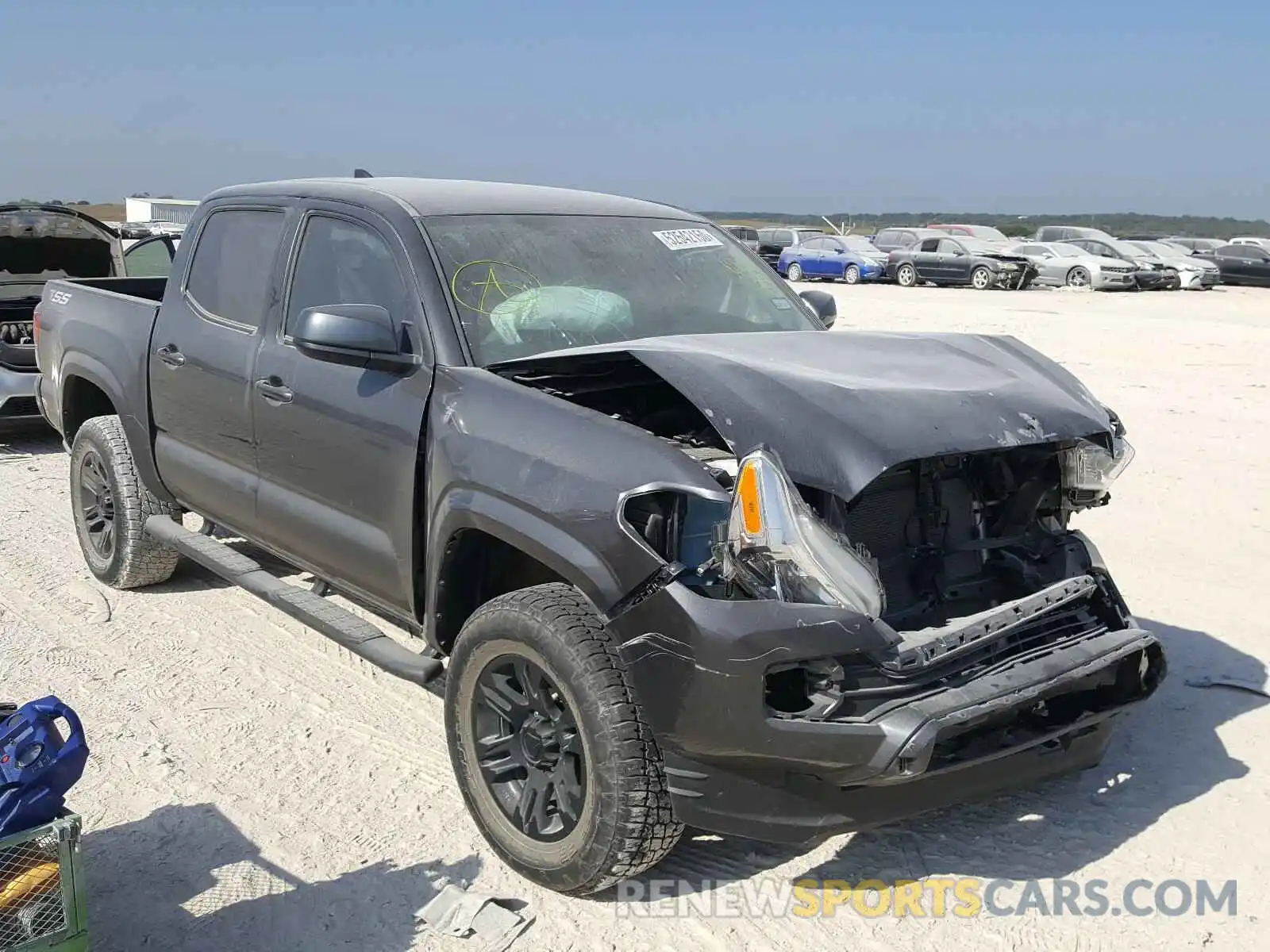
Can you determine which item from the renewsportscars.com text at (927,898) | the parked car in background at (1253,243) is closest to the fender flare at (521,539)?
the renewsportscars.com text at (927,898)

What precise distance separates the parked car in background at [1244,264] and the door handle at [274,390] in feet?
110

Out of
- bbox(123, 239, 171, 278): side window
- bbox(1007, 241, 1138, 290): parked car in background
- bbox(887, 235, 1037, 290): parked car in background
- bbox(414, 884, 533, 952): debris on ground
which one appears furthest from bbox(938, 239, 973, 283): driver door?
bbox(414, 884, 533, 952): debris on ground

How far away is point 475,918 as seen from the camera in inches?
126

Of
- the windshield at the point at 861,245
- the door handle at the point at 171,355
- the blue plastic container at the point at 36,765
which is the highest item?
the door handle at the point at 171,355

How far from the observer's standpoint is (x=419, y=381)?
379 centimetres

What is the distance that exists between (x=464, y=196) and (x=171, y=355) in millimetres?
1638

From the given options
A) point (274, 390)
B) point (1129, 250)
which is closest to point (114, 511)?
point (274, 390)

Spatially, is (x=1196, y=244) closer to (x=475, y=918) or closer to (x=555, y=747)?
(x=555, y=747)

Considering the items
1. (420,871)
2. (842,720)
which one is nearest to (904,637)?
(842,720)

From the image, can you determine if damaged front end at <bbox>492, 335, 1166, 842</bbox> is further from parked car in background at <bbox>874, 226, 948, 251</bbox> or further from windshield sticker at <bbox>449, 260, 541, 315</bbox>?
parked car in background at <bbox>874, 226, 948, 251</bbox>

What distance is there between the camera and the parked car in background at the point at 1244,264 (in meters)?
32.0

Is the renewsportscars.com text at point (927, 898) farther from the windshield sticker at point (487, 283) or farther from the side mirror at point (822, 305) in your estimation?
the side mirror at point (822, 305)

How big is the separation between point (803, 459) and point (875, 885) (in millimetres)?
1294

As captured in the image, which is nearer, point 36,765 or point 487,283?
point 36,765
